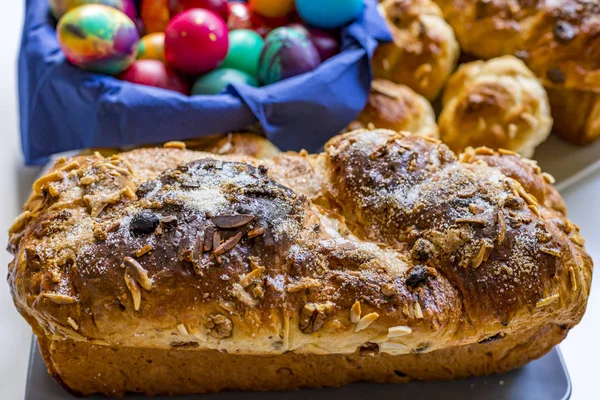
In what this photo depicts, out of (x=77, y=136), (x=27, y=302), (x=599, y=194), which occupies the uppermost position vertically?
(x=27, y=302)

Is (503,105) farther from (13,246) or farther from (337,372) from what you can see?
(13,246)

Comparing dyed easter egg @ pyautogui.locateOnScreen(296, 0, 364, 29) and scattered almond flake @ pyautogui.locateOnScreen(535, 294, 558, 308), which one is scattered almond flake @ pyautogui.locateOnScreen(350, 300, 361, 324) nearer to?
scattered almond flake @ pyautogui.locateOnScreen(535, 294, 558, 308)

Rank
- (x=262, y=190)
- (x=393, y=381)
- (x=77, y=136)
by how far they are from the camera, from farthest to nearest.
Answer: (x=77, y=136) → (x=393, y=381) → (x=262, y=190)

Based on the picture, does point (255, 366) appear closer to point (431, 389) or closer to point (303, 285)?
point (303, 285)

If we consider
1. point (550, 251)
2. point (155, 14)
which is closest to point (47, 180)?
point (155, 14)

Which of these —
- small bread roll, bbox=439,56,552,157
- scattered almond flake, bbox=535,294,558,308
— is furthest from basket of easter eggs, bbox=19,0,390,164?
scattered almond flake, bbox=535,294,558,308

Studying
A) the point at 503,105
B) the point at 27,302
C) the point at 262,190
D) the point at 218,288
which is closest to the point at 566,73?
the point at 503,105
